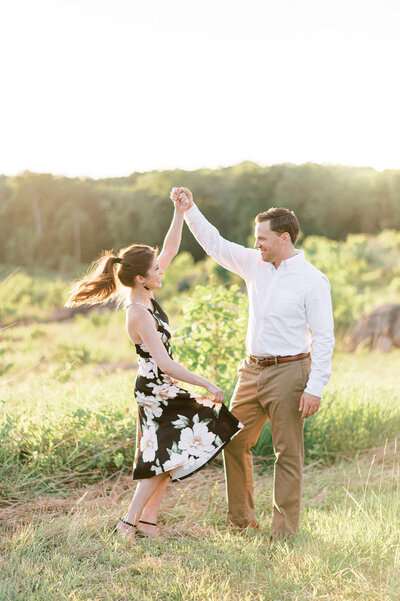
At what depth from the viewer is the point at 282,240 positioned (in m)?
3.33

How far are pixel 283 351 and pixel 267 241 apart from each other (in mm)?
630

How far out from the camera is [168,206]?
32.4m

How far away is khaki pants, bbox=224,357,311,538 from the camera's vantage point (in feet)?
10.9

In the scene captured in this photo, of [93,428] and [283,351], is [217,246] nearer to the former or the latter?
[283,351]

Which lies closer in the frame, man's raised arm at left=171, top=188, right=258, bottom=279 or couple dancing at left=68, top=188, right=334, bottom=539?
couple dancing at left=68, top=188, right=334, bottom=539

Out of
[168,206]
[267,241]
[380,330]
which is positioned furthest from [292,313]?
[168,206]

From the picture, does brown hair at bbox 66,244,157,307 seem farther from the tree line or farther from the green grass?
the tree line

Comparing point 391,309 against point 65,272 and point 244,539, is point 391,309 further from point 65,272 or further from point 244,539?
point 65,272

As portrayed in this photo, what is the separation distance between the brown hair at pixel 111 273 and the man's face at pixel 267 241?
60 cm

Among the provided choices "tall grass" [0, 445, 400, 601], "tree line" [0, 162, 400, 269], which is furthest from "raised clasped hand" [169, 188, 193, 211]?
"tree line" [0, 162, 400, 269]

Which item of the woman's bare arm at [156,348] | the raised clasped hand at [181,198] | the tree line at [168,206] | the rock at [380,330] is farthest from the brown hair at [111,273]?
the tree line at [168,206]

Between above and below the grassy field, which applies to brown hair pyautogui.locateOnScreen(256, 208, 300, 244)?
above

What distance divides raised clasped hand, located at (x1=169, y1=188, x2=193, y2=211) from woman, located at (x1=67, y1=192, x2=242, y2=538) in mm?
401

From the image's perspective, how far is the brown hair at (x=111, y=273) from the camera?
3.27 meters
